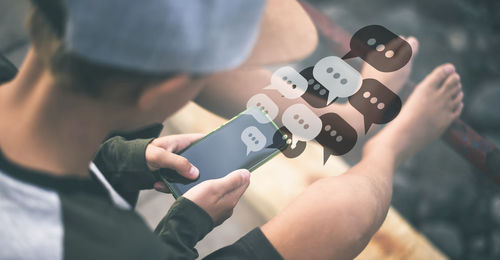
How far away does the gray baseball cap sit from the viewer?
1.31ft

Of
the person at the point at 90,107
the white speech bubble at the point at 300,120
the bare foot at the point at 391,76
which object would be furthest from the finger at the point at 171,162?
the bare foot at the point at 391,76

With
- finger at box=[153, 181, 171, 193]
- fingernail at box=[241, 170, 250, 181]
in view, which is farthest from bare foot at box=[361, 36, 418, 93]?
finger at box=[153, 181, 171, 193]

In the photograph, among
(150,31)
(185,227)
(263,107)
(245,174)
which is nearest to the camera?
(150,31)

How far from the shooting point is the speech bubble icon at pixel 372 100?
94cm

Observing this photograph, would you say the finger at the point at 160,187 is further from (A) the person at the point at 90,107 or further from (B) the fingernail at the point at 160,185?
(A) the person at the point at 90,107

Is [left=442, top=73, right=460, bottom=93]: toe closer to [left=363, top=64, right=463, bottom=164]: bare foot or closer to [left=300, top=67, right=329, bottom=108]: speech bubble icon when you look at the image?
[left=363, top=64, right=463, bottom=164]: bare foot

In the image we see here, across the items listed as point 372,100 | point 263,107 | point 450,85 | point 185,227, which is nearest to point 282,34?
point 263,107

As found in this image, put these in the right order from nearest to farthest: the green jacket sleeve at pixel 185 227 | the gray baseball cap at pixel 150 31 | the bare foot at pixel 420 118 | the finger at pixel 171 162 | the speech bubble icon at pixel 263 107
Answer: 1. the gray baseball cap at pixel 150 31
2. the green jacket sleeve at pixel 185 227
3. the finger at pixel 171 162
4. the speech bubble icon at pixel 263 107
5. the bare foot at pixel 420 118

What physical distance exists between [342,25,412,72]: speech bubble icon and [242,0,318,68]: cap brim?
108 millimetres

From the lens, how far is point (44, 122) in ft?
1.64

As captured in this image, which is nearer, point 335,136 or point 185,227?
point 185,227

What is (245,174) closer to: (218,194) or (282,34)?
(218,194)

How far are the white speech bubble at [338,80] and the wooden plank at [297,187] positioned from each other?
15 centimetres

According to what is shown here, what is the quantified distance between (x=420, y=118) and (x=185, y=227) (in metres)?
0.62
